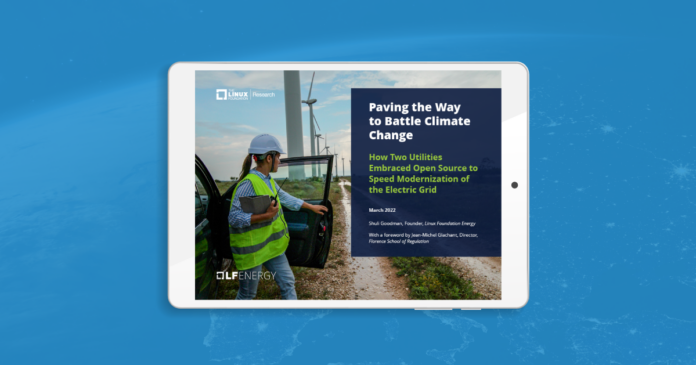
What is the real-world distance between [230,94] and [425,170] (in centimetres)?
180

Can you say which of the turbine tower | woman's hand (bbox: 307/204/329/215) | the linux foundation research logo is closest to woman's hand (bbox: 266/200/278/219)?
woman's hand (bbox: 307/204/329/215)

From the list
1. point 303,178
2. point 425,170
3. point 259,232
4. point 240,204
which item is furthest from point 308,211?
point 425,170

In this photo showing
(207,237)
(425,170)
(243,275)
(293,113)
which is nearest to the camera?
(293,113)

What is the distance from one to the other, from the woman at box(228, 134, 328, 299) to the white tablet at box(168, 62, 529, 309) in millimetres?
12

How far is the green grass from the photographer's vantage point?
142 inches

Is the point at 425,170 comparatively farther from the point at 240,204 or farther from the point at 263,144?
the point at 240,204

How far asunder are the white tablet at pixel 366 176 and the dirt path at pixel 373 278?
0.01 metres

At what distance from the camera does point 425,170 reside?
3568mm

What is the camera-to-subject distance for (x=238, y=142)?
11.6 feet

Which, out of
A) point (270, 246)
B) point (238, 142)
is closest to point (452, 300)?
point (270, 246)

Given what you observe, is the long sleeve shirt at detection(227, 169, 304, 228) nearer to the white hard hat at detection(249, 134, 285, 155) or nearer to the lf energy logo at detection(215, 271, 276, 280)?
the white hard hat at detection(249, 134, 285, 155)

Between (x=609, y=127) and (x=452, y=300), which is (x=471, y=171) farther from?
(x=609, y=127)

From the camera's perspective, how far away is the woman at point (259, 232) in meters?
3.67

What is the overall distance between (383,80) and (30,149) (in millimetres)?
3353
